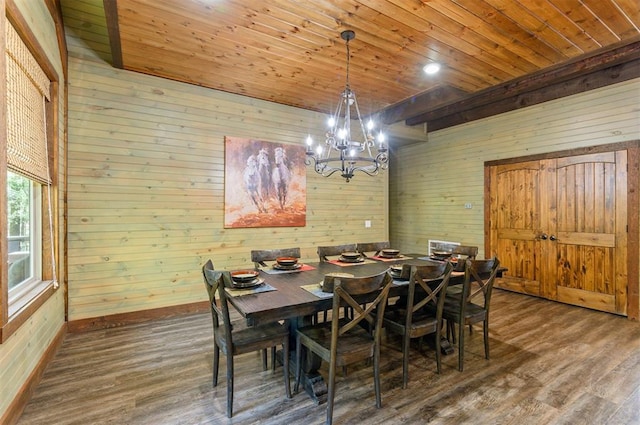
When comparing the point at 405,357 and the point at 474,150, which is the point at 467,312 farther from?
the point at 474,150

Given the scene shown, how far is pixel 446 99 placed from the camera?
4.72 metres

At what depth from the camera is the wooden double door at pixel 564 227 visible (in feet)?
13.3

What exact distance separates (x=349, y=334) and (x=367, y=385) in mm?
496

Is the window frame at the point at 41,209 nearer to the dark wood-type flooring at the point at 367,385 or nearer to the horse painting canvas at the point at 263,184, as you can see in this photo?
the dark wood-type flooring at the point at 367,385

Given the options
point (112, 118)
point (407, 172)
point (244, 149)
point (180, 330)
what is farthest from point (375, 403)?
point (407, 172)

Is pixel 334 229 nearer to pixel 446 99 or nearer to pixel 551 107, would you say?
pixel 446 99

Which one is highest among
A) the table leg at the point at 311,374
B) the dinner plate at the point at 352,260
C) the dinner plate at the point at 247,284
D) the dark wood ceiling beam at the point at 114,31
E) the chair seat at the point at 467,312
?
the dark wood ceiling beam at the point at 114,31

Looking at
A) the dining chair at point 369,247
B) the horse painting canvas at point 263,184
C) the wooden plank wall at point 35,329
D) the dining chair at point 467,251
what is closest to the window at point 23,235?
the wooden plank wall at point 35,329

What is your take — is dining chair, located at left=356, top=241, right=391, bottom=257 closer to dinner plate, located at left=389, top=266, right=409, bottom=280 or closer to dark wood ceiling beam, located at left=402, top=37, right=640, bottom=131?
dinner plate, located at left=389, top=266, right=409, bottom=280

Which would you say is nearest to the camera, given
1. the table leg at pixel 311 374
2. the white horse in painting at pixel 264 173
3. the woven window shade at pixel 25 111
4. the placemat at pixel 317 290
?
the woven window shade at pixel 25 111

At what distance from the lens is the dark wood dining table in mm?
1916

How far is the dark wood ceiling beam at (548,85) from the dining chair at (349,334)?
3.78 meters

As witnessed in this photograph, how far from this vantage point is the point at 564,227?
14.8 ft

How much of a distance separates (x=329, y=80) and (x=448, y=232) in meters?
3.73
